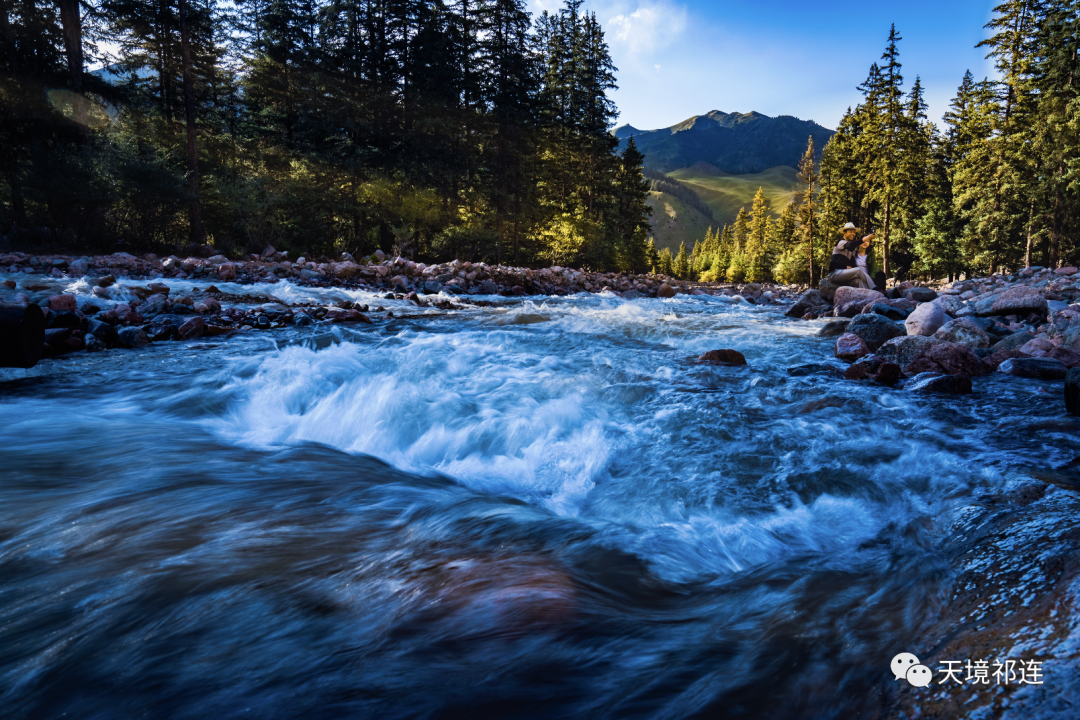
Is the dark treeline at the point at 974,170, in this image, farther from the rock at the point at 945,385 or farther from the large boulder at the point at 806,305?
the rock at the point at 945,385

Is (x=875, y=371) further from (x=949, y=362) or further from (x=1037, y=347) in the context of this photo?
(x=1037, y=347)

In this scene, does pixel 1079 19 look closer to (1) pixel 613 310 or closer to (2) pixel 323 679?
(1) pixel 613 310

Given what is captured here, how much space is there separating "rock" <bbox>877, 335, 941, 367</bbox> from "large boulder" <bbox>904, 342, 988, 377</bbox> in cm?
6

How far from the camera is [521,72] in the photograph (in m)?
25.4

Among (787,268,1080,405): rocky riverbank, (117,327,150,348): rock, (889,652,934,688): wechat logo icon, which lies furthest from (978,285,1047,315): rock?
(117,327,150,348): rock

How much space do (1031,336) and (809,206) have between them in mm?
43352

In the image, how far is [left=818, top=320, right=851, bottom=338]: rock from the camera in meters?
8.48

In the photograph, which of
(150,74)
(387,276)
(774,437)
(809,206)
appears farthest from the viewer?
(809,206)

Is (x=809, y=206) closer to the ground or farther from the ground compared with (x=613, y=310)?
farther from the ground

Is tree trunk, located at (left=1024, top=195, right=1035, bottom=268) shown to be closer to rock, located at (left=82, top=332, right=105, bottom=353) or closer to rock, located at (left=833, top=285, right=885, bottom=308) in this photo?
rock, located at (left=833, top=285, right=885, bottom=308)

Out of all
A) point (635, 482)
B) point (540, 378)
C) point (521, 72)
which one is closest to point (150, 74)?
point (521, 72)

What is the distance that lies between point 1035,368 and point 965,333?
→ 1.82 metres

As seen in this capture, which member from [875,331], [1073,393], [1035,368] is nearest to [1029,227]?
[875,331]

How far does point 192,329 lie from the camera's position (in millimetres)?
7379
